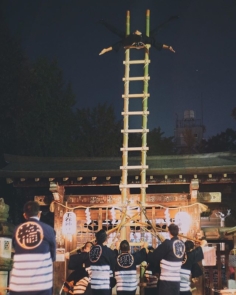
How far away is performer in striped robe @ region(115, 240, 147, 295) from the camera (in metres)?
8.30

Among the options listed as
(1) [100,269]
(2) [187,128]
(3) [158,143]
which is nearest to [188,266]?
(1) [100,269]

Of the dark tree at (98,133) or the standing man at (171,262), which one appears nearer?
the standing man at (171,262)

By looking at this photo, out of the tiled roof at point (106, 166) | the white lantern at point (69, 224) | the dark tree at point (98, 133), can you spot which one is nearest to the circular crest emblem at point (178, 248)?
the tiled roof at point (106, 166)

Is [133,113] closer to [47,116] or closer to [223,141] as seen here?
[47,116]

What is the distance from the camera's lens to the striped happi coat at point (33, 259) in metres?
5.50

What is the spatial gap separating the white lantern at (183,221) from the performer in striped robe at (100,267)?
15.6 ft

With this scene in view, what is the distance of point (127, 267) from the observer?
27.2 ft

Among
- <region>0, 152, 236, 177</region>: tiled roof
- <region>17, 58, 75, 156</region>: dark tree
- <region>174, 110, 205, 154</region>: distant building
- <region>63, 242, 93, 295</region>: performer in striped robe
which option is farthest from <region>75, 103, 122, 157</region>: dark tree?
<region>174, 110, 205, 154</region>: distant building

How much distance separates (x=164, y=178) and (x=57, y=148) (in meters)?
9.74

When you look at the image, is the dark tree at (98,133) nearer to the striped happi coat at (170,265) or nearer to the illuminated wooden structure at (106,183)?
the illuminated wooden structure at (106,183)

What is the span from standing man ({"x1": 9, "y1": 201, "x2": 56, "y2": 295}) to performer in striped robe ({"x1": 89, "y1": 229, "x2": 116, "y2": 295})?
218cm

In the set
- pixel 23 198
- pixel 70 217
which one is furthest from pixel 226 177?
pixel 23 198

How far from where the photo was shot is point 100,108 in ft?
93.9

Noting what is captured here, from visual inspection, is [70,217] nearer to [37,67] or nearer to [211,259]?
[211,259]
